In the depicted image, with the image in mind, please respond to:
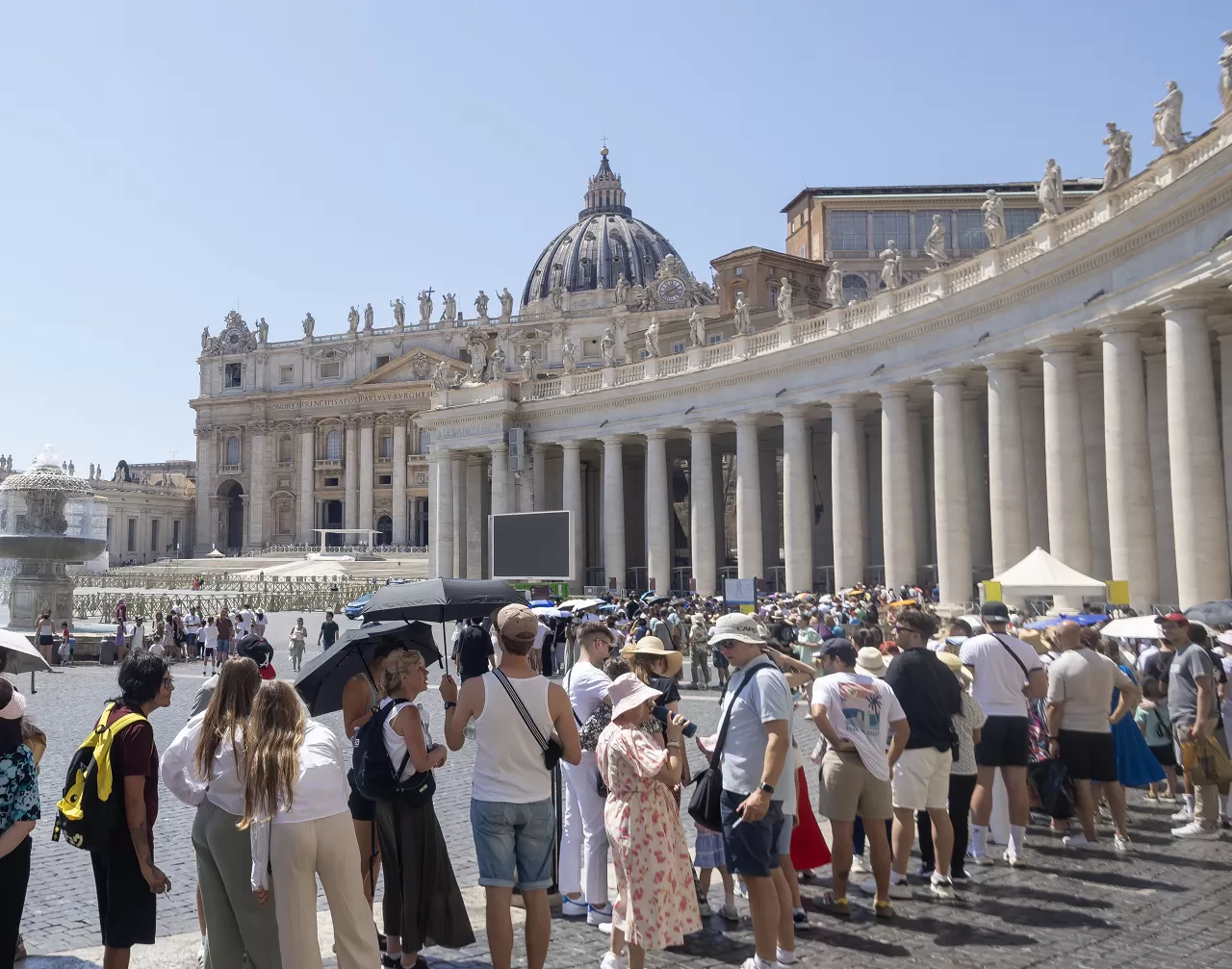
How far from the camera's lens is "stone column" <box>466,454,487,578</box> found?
43312mm

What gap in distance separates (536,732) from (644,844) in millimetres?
893

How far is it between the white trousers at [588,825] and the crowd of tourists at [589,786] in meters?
0.02

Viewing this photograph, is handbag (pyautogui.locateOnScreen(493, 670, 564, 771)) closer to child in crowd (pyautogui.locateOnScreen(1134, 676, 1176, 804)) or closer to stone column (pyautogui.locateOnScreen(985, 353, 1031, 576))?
child in crowd (pyautogui.locateOnScreen(1134, 676, 1176, 804))

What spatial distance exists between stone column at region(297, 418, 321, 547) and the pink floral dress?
99929mm

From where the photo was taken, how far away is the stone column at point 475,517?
43.3 m

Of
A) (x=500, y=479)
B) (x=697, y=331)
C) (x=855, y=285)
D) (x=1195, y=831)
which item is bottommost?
(x=1195, y=831)

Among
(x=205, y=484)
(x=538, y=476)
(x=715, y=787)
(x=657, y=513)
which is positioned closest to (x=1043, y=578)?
(x=715, y=787)

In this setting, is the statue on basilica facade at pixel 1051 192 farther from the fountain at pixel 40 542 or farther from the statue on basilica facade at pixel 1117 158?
the fountain at pixel 40 542

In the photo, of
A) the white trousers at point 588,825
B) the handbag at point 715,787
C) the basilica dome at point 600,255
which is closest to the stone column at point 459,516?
the white trousers at point 588,825

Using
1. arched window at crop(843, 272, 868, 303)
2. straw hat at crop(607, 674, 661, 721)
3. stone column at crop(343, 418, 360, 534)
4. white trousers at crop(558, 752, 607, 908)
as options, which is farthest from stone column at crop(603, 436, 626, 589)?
stone column at crop(343, 418, 360, 534)

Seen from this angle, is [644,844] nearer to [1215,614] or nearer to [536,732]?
[536,732]

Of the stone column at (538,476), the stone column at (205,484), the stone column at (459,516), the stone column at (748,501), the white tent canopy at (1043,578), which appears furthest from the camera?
the stone column at (205,484)

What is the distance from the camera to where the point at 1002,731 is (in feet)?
27.9

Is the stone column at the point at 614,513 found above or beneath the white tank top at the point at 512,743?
above
